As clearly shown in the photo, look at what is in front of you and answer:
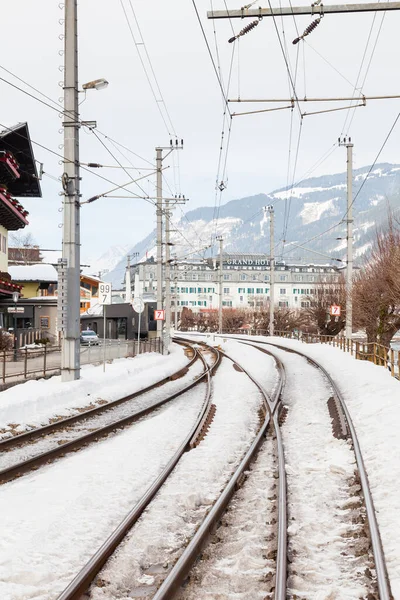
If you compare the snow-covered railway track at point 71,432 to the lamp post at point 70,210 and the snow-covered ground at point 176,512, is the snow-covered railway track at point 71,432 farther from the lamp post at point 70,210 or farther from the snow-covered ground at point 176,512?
the lamp post at point 70,210

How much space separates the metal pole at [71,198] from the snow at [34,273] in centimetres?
3624

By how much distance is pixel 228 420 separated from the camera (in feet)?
46.7

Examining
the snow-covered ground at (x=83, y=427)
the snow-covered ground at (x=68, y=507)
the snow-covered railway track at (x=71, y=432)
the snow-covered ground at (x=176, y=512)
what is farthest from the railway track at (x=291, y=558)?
the snow-covered ground at (x=83, y=427)

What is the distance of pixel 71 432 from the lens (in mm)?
13078

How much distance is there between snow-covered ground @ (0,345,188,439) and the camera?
14.1 meters

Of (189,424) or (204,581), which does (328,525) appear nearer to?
(204,581)

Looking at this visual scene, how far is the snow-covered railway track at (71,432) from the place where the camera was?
33.8 feet

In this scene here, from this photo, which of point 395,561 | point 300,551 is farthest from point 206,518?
point 395,561

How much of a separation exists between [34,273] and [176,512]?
165ft

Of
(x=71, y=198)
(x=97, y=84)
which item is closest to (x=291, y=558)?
(x=71, y=198)

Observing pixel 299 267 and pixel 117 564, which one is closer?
pixel 117 564

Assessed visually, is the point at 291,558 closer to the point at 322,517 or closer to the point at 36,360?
the point at 322,517

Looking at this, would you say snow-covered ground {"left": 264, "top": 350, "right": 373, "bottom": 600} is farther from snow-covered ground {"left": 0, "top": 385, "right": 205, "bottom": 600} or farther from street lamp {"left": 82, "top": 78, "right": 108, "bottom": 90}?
street lamp {"left": 82, "top": 78, "right": 108, "bottom": 90}

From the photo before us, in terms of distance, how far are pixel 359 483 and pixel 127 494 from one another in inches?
125
